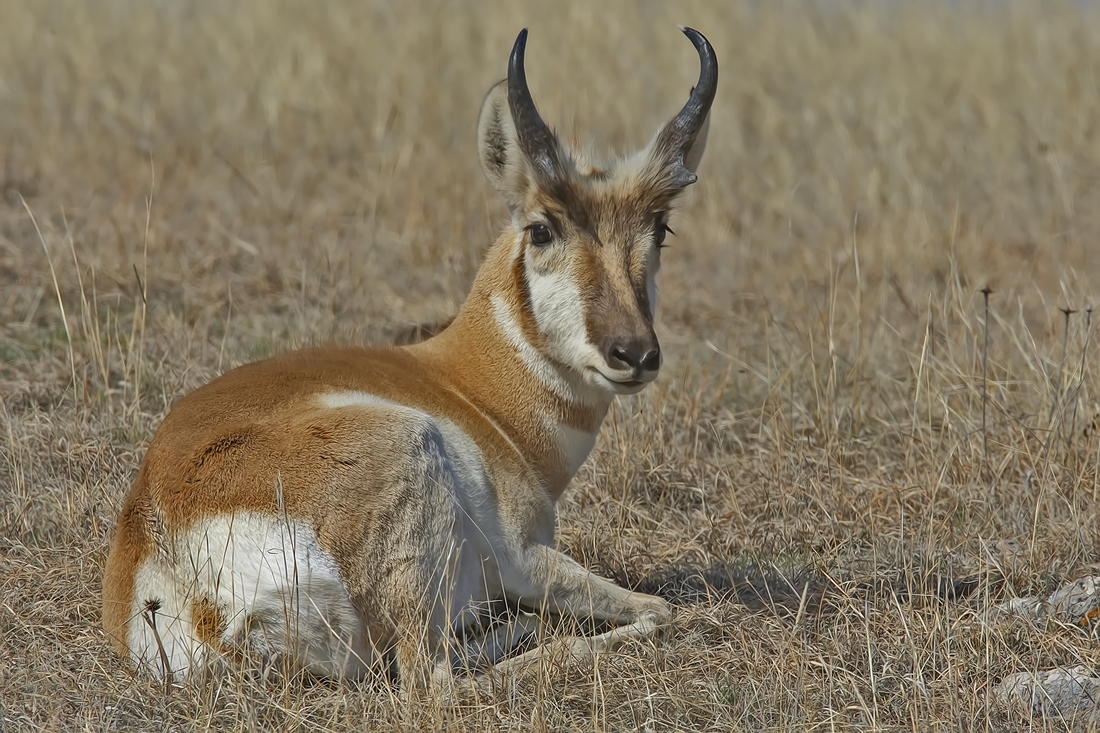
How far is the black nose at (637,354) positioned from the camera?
4527 mm

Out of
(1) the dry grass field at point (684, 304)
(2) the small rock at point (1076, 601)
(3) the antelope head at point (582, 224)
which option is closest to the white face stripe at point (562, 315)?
(3) the antelope head at point (582, 224)

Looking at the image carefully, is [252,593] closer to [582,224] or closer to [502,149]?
[582,224]

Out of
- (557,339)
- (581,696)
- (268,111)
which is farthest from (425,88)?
(581,696)

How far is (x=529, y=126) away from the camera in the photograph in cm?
481

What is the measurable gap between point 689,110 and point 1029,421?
2809 mm

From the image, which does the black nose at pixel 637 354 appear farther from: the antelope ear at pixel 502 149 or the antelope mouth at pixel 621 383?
the antelope ear at pixel 502 149

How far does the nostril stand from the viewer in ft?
14.8

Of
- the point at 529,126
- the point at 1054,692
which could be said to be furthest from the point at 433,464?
the point at 1054,692

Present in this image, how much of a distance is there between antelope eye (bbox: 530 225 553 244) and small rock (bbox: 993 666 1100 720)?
2309 mm

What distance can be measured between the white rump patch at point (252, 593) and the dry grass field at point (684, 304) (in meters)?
0.16

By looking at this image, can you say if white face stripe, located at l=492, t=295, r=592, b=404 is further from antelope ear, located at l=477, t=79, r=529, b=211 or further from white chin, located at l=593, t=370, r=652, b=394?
antelope ear, located at l=477, t=79, r=529, b=211

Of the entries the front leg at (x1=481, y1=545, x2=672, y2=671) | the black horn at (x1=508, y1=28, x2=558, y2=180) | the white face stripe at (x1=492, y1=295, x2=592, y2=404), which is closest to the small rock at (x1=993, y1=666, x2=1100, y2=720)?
the front leg at (x1=481, y1=545, x2=672, y2=671)

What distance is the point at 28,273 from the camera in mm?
8492

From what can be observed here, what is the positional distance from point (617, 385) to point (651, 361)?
0.68 ft
